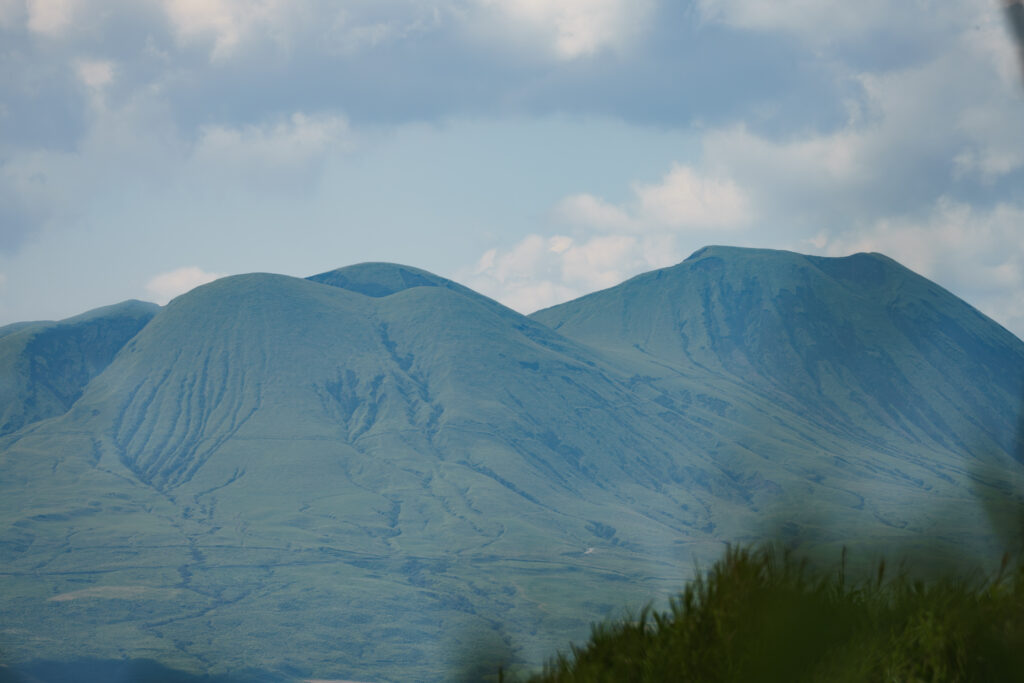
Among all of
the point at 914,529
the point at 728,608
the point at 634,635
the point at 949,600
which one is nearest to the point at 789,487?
the point at 914,529

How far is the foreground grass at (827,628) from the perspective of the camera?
18.1 feet

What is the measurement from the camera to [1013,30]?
428cm

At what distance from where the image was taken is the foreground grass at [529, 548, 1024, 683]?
217 inches

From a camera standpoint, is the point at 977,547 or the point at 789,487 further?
the point at 977,547

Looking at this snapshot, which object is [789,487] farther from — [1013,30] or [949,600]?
[1013,30]

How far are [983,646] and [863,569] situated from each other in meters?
1.01

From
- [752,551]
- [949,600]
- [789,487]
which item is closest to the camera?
[789,487]

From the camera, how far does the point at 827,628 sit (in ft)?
18.7

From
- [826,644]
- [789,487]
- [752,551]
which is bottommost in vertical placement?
[826,644]

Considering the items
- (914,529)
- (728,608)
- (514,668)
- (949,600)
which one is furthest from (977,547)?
(514,668)

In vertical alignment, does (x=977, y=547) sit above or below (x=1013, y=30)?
below

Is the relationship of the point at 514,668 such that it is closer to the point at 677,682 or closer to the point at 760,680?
the point at 677,682

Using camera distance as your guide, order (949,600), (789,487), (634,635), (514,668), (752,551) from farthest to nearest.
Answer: (514,668) < (634,635) < (752,551) < (949,600) < (789,487)

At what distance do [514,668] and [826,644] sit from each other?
3907 millimetres
